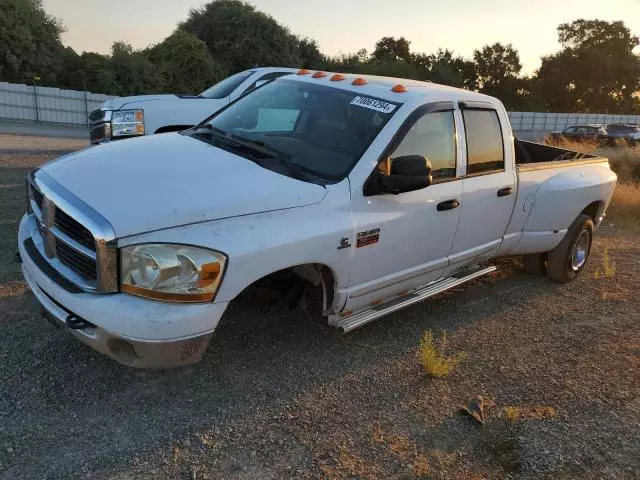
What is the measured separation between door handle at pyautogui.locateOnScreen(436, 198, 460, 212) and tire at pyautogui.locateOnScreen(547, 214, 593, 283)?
2.21 metres

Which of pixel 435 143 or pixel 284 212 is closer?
pixel 284 212

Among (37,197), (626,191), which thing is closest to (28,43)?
(626,191)

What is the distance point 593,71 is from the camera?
217ft

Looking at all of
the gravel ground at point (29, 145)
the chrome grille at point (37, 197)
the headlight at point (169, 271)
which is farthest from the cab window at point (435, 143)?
the gravel ground at point (29, 145)

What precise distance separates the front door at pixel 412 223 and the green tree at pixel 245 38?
37.3 metres

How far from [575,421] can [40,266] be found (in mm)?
3335

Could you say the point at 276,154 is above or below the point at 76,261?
above

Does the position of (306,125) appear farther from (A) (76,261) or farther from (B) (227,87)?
(B) (227,87)

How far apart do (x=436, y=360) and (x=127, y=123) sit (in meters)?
5.26

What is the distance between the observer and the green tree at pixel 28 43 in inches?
1256

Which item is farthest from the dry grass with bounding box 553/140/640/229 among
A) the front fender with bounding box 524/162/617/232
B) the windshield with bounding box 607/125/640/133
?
the windshield with bounding box 607/125/640/133

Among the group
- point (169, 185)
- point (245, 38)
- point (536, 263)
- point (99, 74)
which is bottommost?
point (536, 263)

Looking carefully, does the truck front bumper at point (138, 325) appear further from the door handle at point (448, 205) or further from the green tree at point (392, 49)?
the green tree at point (392, 49)

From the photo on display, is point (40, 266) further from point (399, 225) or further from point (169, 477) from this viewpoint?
point (399, 225)
